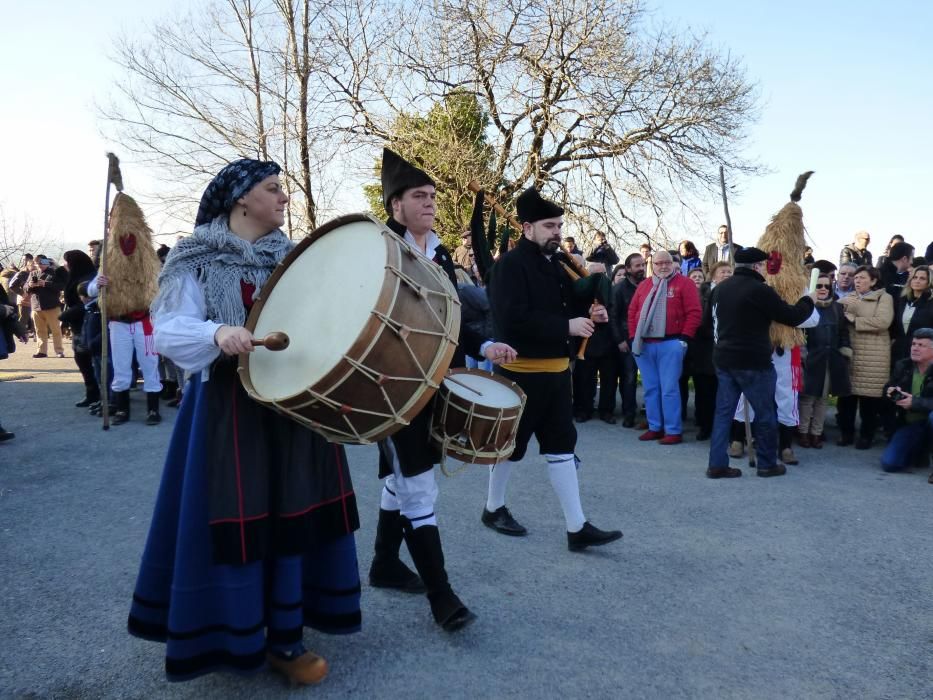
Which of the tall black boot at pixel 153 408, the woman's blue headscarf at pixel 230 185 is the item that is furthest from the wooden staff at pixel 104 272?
the woman's blue headscarf at pixel 230 185

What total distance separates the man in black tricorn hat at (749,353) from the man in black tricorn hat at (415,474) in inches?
118

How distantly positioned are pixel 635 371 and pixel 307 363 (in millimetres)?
6424

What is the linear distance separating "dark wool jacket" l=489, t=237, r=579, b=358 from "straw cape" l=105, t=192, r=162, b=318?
16.1ft

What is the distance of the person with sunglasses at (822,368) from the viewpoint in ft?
23.1

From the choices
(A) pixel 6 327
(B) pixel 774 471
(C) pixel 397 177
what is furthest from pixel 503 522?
(A) pixel 6 327

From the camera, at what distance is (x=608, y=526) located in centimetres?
461

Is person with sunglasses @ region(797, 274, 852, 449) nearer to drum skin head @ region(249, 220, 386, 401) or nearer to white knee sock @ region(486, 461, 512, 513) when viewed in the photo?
white knee sock @ region(486, 461, 512, 513)

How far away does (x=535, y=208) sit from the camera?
403 centimetres

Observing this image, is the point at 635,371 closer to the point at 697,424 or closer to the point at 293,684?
the point at 697,424

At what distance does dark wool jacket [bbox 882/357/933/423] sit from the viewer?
245 inches

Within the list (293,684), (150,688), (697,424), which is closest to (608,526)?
(293,684)

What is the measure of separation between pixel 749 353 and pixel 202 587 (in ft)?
14.9

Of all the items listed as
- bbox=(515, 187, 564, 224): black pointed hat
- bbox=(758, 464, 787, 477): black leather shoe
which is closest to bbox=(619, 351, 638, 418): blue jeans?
bbox=(758, 464, 787, 477): black leather shoe

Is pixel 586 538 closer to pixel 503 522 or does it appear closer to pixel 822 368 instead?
pixel 503 522
